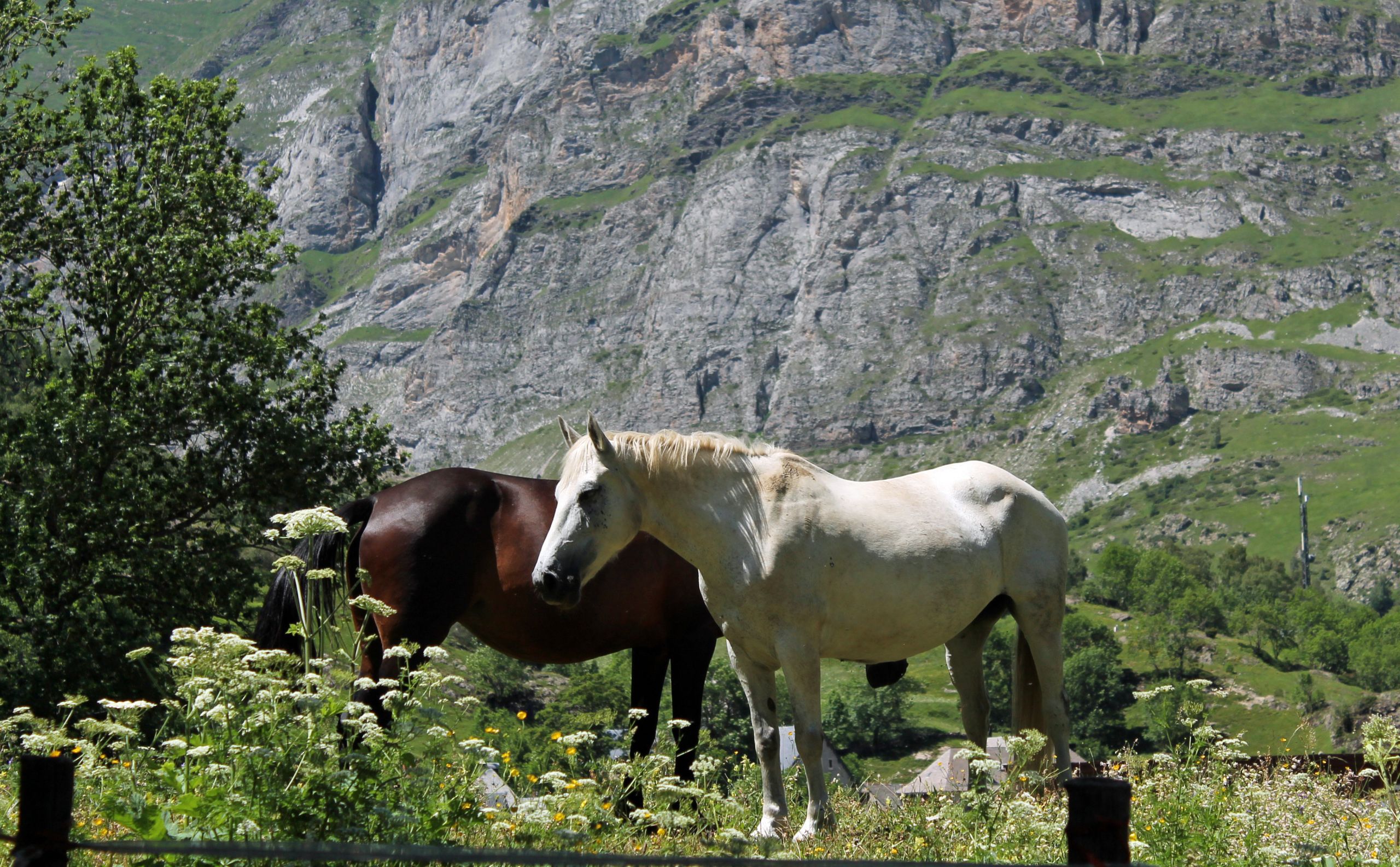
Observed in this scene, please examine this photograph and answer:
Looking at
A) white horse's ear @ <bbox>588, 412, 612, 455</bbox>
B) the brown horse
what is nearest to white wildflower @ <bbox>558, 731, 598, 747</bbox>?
white horse's ear @ <bbox>588, 412, 612, 455</bbox>

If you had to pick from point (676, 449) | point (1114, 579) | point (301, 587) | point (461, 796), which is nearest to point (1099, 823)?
point (461, 796)

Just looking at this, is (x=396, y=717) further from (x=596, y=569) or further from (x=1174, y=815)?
(x=1174, y=815)

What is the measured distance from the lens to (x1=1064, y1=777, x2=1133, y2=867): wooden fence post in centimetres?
350

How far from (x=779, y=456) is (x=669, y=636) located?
2092 millimetres

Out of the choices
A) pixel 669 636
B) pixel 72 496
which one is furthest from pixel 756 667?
pixel 72 496

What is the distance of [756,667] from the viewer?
7965 mm

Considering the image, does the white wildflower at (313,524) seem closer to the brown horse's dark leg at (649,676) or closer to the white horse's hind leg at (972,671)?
the brown horse's dark leg at (649,676)

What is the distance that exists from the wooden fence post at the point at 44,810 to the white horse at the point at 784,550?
12.4ft

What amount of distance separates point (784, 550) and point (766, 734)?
1142 millimetres

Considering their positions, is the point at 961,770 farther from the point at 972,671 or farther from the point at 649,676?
the point at 649,676

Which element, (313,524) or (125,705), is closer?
(125,705)

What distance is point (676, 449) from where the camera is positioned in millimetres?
8102

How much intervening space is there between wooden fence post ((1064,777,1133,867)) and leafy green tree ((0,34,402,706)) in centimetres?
2148

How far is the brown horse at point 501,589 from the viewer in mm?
9297
